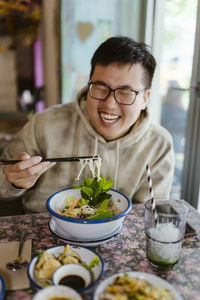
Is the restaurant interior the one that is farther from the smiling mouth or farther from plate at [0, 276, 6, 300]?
the smiling mouth

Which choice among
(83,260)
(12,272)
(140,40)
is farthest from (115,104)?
(140,40)

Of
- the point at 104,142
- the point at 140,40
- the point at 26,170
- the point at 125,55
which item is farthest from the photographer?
the point at 140,40

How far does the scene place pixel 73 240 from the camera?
120 cm

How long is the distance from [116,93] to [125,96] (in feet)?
0.18

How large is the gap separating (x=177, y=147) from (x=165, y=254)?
71.6 inches

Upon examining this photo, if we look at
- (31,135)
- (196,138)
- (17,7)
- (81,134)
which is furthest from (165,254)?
(17,7)

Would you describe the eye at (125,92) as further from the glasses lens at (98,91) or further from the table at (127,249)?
the table at (127,249)

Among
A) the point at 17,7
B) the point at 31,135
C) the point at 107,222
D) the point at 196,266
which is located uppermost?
the point at 17,7

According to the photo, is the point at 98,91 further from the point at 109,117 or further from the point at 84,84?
the point at 84,84

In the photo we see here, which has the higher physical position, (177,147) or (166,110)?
(166,110)

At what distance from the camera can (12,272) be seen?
103 cm

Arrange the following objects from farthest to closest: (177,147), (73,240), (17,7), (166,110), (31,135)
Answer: (17,7) < (166,110) < (177,147) < (31,135) < (73,240)

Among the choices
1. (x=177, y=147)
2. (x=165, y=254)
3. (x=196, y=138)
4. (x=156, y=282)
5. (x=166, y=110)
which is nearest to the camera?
(x=156, y=282)

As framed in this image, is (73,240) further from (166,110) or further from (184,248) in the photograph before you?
(166,110)
